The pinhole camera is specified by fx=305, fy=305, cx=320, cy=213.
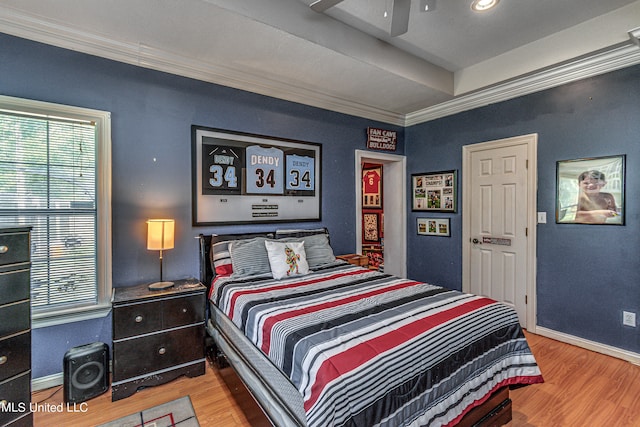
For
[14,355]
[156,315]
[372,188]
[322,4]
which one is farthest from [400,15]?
[372,188]

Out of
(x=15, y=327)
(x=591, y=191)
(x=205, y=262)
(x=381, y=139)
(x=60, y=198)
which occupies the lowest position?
(x=15, y=327)

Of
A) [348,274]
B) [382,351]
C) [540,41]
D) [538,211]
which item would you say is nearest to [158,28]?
[348,274]

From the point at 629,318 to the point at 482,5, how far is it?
2.96 metres

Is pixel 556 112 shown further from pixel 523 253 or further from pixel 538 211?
pixel 523 253

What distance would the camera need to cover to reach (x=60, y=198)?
7.55 feet

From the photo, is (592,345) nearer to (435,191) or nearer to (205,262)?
(435,191)

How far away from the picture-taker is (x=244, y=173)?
3.19m

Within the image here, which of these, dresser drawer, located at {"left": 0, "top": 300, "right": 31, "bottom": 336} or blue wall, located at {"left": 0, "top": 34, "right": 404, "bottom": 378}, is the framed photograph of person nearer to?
blue wall, located at {"left": 0, "top": 34, "right": 404, "bottom": 378}

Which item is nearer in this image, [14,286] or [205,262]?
[14,286]

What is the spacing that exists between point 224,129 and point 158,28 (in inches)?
38.5

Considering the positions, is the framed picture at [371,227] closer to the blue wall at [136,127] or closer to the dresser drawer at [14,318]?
the blue wall at [136,127]

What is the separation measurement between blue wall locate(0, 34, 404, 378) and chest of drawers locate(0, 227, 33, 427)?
25.8 inches

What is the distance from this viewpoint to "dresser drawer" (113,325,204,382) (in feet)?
7.07

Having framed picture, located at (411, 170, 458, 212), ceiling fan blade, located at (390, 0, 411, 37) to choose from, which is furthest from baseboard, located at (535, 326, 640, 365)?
ceiling fan blade, located at (390, 0, 411, 37)
